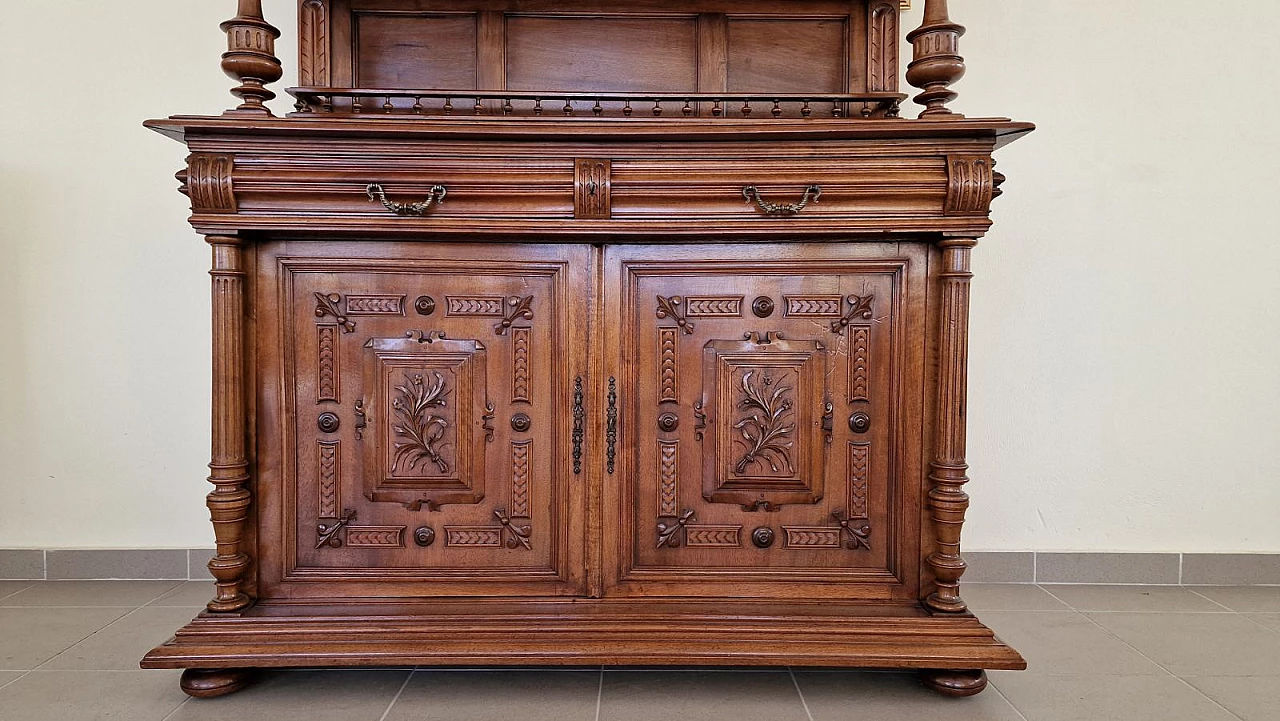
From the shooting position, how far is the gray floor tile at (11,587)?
234cm

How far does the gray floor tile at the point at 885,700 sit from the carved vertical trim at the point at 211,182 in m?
1.75

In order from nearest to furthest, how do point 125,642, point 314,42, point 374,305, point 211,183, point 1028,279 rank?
point 211,183 → point 374,305 → point 125,642 → point 314,42 → point 1028,279

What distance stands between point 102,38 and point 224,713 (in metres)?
2.18

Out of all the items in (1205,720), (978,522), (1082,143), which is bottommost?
(1205,720)

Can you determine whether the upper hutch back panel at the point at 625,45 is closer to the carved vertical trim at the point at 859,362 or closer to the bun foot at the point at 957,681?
the carved vertical trim at the point at 859,362

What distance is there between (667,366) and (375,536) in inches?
32.6

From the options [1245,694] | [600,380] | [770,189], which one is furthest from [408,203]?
[1245,694]

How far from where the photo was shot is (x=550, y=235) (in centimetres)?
172

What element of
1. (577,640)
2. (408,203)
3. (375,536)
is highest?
(408,203)

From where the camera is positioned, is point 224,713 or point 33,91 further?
point 33,91

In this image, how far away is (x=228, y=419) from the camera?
1708mm

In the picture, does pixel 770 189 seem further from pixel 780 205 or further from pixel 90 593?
pixel 90 593

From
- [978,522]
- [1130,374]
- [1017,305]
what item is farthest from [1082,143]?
[978,522]

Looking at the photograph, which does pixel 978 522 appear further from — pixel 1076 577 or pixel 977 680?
pixel 977 680
